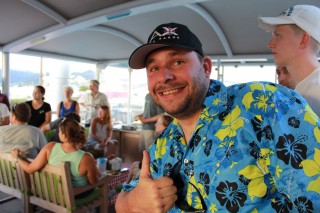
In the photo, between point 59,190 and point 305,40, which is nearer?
point 305,40

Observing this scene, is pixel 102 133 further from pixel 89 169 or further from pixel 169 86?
pixel 169 86

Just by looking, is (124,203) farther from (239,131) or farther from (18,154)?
(18,154)

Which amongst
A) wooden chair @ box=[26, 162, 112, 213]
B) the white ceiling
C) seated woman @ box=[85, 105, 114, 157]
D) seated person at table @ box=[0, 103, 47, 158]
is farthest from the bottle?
the white ceiling

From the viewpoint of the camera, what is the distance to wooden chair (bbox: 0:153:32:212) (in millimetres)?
3338

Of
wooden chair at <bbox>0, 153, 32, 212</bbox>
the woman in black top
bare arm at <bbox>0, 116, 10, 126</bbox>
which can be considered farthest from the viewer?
bare arm at <bbox>0, 116, 10, 126</bbox>

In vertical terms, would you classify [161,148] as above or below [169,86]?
below

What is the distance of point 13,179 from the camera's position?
11.5 ft

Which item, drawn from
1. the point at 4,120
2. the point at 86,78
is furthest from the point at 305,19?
the point at 86,78

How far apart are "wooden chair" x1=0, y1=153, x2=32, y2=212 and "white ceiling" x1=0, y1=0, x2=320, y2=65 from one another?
2.81m

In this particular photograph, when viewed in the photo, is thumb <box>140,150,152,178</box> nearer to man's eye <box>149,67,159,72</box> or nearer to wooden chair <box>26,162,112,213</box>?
man's eye <box>149,67,159,72</box>

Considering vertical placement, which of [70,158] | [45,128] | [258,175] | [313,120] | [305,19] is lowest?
[70,158]

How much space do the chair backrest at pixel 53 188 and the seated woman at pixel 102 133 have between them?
228 cm

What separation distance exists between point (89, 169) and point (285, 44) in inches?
103

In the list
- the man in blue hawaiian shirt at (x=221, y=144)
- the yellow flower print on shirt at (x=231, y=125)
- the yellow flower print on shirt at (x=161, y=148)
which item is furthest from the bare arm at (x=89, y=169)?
the yellow flower print on shirt at (x=231, y=125)
